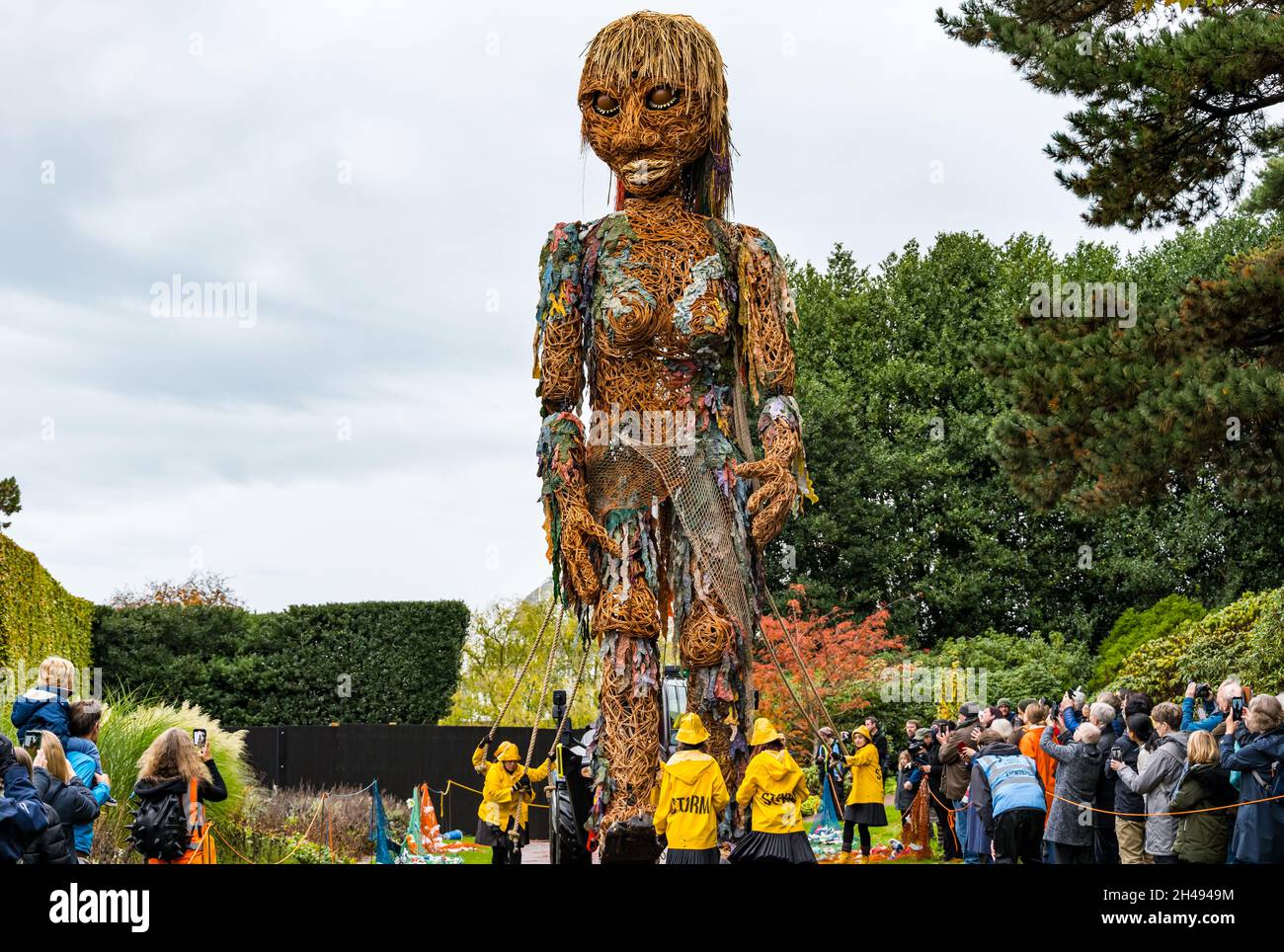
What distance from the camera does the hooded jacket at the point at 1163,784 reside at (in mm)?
7957

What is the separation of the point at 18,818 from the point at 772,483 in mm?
4022

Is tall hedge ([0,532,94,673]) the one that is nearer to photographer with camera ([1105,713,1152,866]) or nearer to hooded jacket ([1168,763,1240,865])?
photographer with camera ([1105,713,1152,866])

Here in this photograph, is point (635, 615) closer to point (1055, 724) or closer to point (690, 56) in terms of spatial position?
point (690, 56)

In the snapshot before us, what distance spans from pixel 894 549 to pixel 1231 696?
15.2 metres

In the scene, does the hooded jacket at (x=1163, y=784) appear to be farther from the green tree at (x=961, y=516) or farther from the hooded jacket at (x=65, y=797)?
the green tree at (x=961, y=516)

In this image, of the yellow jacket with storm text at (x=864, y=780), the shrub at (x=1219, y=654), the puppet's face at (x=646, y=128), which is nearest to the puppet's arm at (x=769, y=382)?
the puppet's face at (x=646, y=128)

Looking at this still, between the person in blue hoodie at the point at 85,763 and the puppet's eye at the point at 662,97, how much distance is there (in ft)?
14.4

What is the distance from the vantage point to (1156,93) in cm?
1057

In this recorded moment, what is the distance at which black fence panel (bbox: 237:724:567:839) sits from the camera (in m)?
17.7

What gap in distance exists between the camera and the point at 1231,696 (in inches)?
319

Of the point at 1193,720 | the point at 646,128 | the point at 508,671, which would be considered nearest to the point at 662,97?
the point at 646,128

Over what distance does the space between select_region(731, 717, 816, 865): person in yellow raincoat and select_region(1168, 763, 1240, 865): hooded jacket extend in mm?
2338

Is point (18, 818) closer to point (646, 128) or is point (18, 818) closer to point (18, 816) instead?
point (18, 816)
